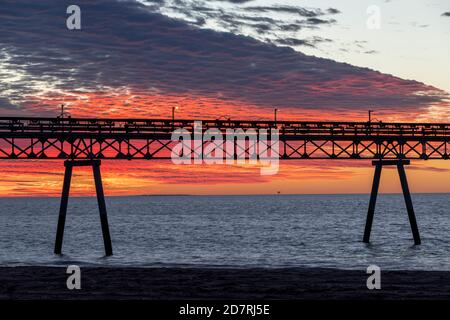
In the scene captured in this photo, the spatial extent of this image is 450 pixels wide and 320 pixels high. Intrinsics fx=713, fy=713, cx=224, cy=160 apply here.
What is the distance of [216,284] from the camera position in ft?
77.0

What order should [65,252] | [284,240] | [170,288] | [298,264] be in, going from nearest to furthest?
1. [170,288]
2. [298,264]
3. [65,252]
4. [284,240]

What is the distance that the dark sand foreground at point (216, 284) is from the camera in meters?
20.8

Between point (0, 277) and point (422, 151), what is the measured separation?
3900 centimetres

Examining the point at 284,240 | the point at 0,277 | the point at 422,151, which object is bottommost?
the point at 284,240

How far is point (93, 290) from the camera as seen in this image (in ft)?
72.4

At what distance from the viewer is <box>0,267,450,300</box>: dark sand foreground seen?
20.8 meters

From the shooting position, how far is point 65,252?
188 feet

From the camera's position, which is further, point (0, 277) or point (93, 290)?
point (0, 277)

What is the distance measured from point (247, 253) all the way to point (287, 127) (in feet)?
33.7

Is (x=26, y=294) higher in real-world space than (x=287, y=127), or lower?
lower
